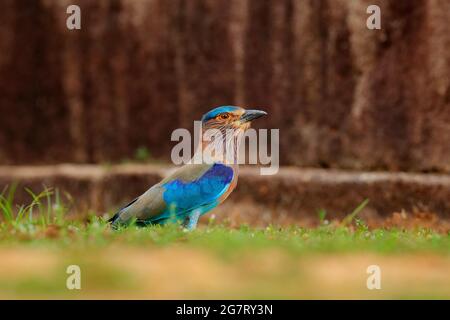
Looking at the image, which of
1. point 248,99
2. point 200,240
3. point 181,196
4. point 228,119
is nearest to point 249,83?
point 248,99

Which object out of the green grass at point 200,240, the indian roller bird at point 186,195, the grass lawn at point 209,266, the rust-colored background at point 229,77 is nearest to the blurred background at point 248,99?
the rust-colored background at point 229,77

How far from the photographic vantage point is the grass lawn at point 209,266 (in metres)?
3.67

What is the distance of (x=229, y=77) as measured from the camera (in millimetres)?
10758

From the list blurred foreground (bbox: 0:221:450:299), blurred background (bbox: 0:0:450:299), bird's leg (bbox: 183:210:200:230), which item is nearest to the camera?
blurred foreground (bbox: 0:221:450:299)

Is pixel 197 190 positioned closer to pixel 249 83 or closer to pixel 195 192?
pixel 195 192

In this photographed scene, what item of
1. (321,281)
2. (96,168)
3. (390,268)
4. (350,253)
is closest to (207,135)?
(350,253)

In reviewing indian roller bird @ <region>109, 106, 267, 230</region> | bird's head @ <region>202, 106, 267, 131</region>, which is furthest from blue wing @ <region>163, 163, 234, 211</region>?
bird's head @ <region>202, 106, 267, 131</region>

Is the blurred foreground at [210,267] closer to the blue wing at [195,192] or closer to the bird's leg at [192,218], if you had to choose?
the blue wing at [195,192]

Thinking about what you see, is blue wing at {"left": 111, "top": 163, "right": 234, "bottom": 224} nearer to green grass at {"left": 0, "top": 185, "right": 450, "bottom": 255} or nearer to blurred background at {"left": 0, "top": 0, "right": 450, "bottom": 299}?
green grass at {"left": 0, "top": 185, "right": 450, "bottom": 255}

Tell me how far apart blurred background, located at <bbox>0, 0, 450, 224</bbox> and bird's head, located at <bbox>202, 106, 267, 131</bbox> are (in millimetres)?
3191

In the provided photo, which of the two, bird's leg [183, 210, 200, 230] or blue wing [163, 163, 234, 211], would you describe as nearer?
blue wing [163, 163, 234, 211]

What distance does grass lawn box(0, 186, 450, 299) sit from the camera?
12.0 feet

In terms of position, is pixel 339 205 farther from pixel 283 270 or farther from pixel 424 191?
pixel 283 270
